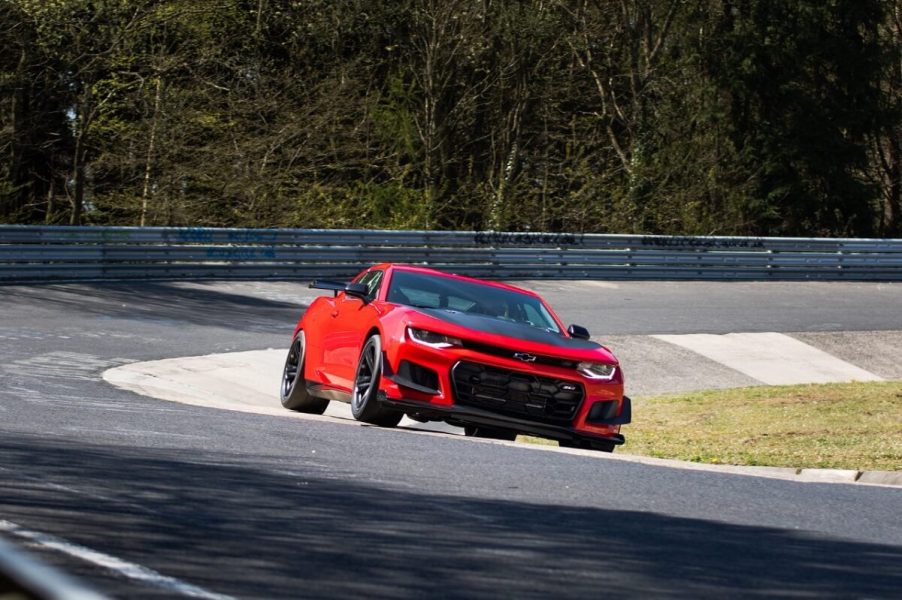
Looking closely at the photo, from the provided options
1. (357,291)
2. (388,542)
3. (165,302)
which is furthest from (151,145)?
(388,542)

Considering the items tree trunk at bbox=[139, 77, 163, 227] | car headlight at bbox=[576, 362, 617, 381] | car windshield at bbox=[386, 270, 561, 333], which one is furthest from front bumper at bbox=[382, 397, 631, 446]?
tree trunk at bbox=[139, 77, 163, 227]

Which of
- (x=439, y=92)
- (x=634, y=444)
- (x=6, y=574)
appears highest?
(x=439, y=92)

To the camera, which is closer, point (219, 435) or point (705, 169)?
point (219, 435)

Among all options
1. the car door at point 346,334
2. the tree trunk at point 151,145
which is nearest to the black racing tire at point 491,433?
the car door at point 346,334

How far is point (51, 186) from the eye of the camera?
30.5 meters

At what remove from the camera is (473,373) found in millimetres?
10188

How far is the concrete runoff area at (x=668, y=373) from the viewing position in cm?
1204

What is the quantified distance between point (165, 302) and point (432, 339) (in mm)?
12123

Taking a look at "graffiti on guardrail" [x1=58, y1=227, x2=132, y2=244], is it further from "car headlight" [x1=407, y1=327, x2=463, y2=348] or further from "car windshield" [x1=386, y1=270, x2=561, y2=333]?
"car headlight" [x1=407, y1=327, x2=463, y2=348]

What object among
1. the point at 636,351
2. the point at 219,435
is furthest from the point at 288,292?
the point at 219,435

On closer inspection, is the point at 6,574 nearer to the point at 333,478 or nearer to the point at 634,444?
the point at 333,478

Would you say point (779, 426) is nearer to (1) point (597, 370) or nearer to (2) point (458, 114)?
(1) point (597, 370)

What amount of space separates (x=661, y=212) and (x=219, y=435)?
29140 mm

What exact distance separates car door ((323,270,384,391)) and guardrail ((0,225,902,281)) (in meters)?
11.4
